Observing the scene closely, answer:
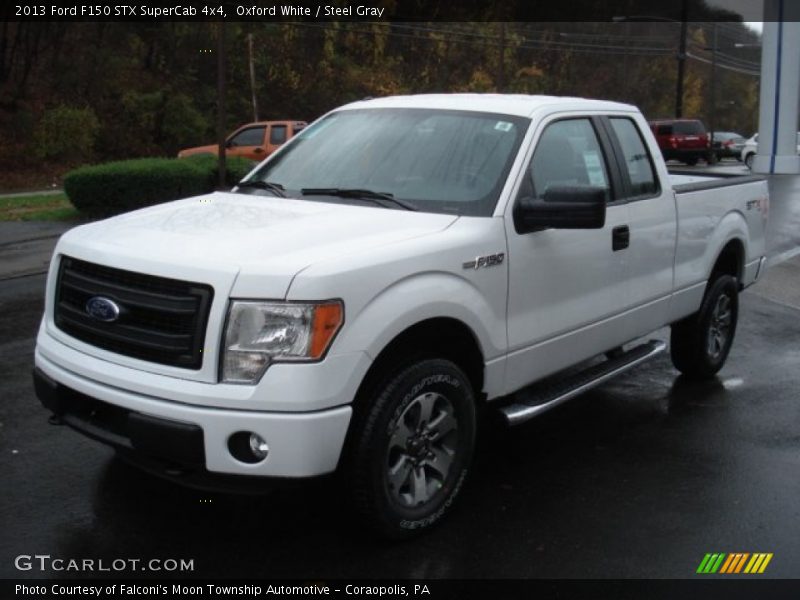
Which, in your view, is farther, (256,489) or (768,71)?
(768,71)

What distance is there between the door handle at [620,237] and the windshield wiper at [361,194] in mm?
1312

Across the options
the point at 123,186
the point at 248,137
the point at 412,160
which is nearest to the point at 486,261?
the point at 412,160

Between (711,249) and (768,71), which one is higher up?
(768,71)

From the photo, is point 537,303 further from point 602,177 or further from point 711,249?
point 711,249

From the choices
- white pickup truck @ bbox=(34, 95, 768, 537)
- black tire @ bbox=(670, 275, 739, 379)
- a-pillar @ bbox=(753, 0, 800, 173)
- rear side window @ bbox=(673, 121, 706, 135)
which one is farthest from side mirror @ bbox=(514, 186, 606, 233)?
rear side window @ bbox=(673, 121, 706, 135)

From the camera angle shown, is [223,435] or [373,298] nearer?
[223,435]

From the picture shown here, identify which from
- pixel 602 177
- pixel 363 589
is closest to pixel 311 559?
pixel 363 589

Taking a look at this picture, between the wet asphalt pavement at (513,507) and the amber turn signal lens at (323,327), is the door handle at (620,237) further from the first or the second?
the amber turn signal lens at (323,327)

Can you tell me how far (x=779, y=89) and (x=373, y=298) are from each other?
29.6m

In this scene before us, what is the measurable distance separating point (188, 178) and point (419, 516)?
13.5 meters

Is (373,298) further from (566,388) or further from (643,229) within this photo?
(643,229)

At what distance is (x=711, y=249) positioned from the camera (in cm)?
648

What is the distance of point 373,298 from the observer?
149 inches

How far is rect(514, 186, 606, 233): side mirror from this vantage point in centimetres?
436
